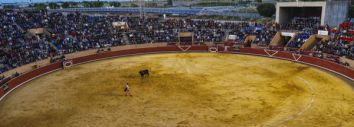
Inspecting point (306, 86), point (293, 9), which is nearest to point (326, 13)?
point (293, 9)

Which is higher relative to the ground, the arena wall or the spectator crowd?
the spectator crowd

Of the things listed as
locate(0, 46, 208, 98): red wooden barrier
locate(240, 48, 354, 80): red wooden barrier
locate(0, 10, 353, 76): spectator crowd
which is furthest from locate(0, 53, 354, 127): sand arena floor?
locate(0, 10, 353, 76): spectator crowd

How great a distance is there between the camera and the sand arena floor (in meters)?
20.8

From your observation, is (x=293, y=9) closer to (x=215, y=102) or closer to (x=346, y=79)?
(x=346, y=79)

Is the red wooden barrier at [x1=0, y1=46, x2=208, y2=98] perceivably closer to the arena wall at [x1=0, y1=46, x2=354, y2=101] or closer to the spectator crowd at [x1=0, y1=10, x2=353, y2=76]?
the arena wall at [x1=0, y1=46, x2=354, y2=101]

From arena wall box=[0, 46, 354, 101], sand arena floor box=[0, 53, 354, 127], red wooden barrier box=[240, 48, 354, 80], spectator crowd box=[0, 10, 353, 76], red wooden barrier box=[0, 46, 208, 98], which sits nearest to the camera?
sand arena floor box=[0, 53, 354, 127]

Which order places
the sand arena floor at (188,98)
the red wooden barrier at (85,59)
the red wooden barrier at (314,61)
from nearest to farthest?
1. the sand arena floor at (188,98)
2. the red wooden barrier at (314,61)
3. the red wooden barrier at (85,59)

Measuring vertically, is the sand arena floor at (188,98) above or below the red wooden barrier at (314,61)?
below

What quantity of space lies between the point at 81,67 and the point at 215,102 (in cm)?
2340

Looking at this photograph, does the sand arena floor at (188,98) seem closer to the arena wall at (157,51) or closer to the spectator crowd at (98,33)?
the arena wall at (157,51)

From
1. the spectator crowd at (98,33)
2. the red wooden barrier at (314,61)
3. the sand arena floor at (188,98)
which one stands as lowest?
the sand arena floor at (188,98)

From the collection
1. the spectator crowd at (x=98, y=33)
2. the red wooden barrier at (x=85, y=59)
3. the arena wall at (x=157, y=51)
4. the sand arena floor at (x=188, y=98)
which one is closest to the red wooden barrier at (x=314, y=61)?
the arena wall at (x=157, y=51)

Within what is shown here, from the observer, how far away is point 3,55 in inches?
1602

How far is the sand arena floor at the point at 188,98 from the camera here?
68.2 feet
